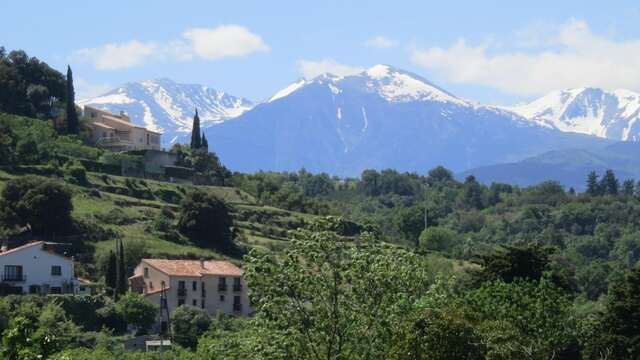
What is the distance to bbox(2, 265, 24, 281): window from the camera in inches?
3263

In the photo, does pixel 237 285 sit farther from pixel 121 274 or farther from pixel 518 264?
pixel 518 264

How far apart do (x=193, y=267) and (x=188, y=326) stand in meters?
12.0

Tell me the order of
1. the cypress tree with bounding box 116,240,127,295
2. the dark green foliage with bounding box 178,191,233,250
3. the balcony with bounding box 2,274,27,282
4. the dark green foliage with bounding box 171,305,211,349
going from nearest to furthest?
the dark green foliage with bounding box 171,305,211,349 → the balcony with bounding box 2,274,27,282 → the cypress tree with bounding box 116,240,127,295 → the dark green foliage with bounding box 178,191,233,250

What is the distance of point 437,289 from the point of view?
39.3m

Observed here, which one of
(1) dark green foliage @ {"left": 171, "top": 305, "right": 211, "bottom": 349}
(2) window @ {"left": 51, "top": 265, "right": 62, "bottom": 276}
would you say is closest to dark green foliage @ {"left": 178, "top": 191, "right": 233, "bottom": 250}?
(2) window @ {"left": 51, "top": 265, "right": 62, "bottom": 276}

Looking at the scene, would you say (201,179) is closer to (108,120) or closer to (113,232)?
(108,120)

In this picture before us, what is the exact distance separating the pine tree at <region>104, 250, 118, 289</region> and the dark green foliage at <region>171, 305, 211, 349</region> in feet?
20.3

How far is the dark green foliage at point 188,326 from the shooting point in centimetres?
Result: 7788

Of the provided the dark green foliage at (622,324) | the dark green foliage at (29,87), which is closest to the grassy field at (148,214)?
the dark green foliage at (29,87)

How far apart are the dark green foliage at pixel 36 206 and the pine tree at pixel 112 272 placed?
8706 millimetres

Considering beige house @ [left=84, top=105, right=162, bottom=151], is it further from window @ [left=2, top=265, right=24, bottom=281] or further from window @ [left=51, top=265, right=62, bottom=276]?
window @ [left=2, top=265, right=24, bottom=281]

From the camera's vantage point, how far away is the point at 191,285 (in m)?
88.1

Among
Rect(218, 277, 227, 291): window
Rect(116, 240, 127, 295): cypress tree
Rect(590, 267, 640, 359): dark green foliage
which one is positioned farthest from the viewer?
Rect(218, 277, 227, 291): window

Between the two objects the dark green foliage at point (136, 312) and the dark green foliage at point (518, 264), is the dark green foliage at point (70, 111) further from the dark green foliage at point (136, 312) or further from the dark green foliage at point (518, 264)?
the dark green foliage at point (518, 264)
